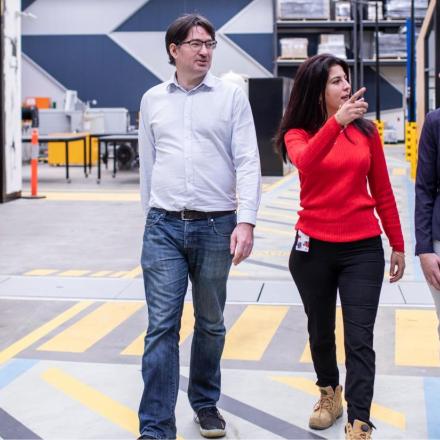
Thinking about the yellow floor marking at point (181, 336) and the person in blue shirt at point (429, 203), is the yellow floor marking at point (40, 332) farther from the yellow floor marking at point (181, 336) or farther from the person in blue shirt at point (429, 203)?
the person in blue shirt at point (429, 203)

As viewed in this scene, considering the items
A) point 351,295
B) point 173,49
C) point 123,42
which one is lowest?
point 351,295

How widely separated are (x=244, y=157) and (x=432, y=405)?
1.76 meters

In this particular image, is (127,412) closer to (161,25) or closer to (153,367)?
(153,367)

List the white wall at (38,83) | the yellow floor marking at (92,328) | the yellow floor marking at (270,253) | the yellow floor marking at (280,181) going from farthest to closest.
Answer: the white wall at (38,83) < the yellow floor marking at (280,181) < the yellow floor marking at (270,253) < the yellow floor marking at (92,328)

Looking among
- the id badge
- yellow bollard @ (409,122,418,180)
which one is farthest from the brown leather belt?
yellow bollard @ (409,122,418,180)

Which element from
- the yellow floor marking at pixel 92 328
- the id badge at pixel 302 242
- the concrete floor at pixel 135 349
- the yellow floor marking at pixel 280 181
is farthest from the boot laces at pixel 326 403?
the yellow floor marking at pixel 280 181

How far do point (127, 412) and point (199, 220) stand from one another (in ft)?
4.08

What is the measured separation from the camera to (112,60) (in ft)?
132

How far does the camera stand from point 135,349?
236 inches

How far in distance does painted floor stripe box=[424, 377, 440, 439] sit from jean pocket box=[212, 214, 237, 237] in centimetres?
140

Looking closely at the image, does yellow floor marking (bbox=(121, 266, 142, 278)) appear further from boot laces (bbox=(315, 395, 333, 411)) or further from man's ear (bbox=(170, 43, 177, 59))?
man's ear (bbox=(170, 43, 177, 59))

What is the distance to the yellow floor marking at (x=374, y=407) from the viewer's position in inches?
177

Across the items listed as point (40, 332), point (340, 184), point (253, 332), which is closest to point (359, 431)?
point (340, 184)

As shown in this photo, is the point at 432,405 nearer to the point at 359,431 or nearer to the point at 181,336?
the point at 359,431
